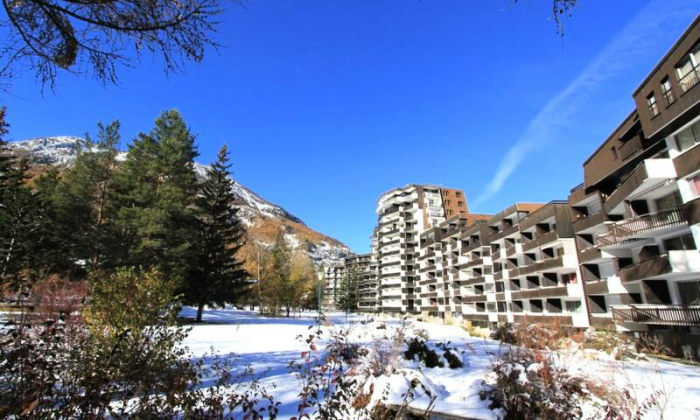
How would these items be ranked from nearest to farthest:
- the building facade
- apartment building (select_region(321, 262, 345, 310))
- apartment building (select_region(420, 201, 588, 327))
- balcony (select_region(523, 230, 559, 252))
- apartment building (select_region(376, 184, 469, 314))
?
1. the building facade
2. apartment building (select_region(420, 201, 588, 327))
3. balcony (select_region(523, 230, 559, 252))
4. apartment building (select_region(376, 184, 469, 314))
5. apartment building (select_region(321, 262, 345, 310))

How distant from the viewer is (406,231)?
78750 millimetres

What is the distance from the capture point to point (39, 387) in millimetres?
3604

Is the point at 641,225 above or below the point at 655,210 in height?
below

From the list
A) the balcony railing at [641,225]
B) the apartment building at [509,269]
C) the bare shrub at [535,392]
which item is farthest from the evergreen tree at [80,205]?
the balcony railing at [641,225]

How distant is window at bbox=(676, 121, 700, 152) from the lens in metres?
17.0

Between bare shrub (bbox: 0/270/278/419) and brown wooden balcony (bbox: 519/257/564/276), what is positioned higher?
brown wooden balcony (bbox: 519/257/564/276)

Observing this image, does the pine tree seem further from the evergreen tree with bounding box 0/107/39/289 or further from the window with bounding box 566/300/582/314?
the window with bounding box 566/300/582/314

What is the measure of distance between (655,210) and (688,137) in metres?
5.42

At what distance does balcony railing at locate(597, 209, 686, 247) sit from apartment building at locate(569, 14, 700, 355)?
0.05 meters

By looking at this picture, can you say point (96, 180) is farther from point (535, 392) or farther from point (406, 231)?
point (406, 231)

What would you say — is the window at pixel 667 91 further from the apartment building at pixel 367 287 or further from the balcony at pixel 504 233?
the apartment building at pixel 367 287

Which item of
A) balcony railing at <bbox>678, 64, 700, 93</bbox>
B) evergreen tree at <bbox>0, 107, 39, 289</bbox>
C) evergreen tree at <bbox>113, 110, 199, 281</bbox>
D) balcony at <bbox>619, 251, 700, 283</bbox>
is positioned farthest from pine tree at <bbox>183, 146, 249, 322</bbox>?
balcony railing at <bbox>678, 64, 700, 93</bbox>

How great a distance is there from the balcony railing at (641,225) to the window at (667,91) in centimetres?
609

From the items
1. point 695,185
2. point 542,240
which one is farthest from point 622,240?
point 542,240
